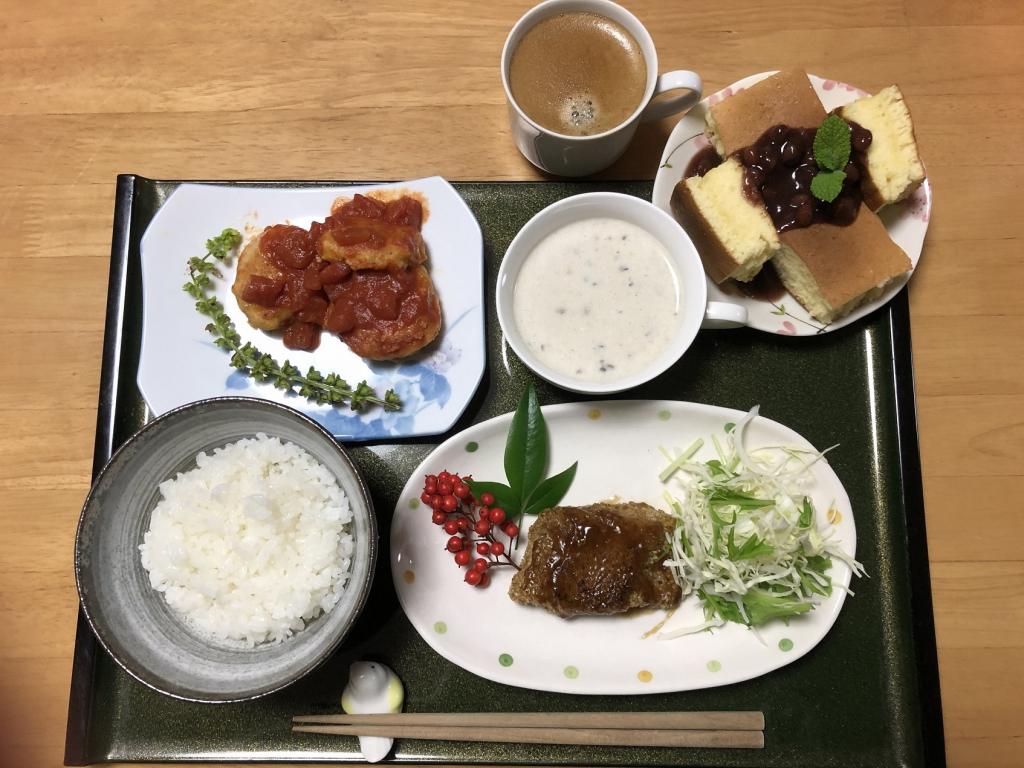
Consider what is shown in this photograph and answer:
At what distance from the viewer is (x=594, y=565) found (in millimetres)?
1949

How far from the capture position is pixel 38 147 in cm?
241

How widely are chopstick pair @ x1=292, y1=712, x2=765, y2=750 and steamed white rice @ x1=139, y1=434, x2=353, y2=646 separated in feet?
1.45

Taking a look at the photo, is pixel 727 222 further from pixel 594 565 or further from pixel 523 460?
pixel 594 565

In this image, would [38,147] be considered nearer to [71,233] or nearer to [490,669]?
[71,233]

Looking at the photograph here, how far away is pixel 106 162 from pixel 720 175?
83.8 inches

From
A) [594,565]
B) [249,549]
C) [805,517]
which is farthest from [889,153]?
[249,549]

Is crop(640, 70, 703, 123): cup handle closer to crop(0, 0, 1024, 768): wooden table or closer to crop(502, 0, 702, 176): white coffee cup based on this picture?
crop(502, 0, 702, 176): white coffee cup

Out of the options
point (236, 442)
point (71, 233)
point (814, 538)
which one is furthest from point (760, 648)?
point (71, 233)

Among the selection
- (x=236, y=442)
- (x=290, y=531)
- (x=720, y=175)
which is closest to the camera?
(x=290, y=531)

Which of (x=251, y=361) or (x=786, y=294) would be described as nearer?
(x=251, y=361)

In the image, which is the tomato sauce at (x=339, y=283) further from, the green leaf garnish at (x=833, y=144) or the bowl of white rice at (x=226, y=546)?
the green leaf garnish at (x=833, y=144)

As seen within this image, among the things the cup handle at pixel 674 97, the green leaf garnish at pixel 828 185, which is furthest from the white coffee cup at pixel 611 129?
the green leaf garnish at pixel 828 185

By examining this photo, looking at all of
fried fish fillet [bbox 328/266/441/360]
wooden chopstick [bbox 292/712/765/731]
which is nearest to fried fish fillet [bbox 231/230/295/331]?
fried fish fillet [bbox 328/266/441/360]

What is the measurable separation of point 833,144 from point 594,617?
1613mm
